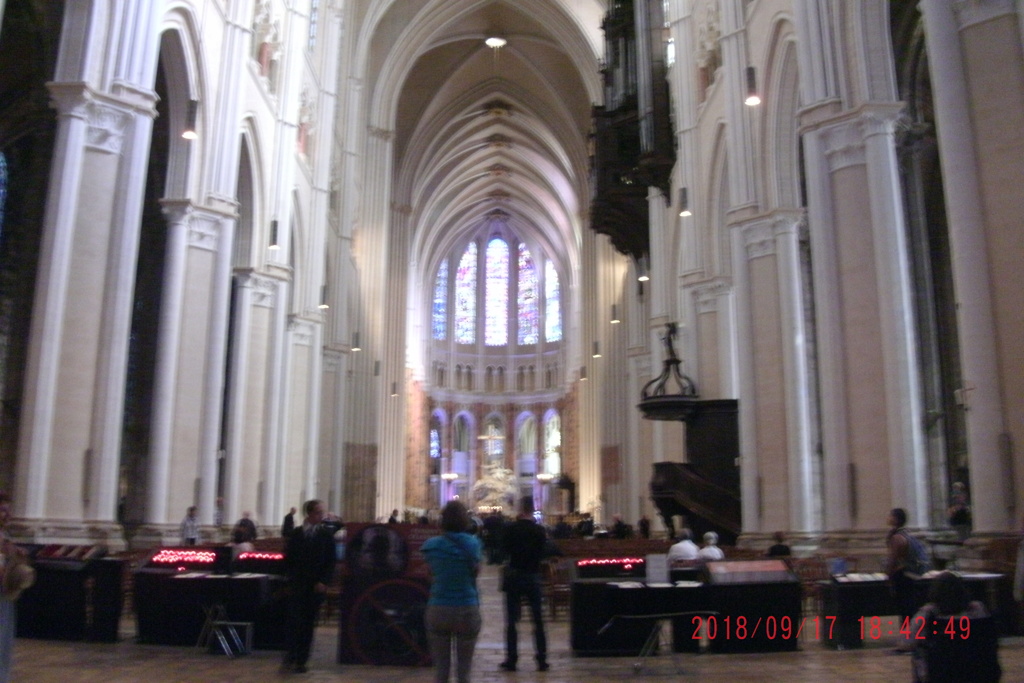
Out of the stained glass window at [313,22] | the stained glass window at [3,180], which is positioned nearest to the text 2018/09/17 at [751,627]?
the stained glass window at [3,180]

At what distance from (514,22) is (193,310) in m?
28.7

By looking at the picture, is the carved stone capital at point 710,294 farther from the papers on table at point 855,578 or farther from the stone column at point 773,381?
the papers on table at point 855,578

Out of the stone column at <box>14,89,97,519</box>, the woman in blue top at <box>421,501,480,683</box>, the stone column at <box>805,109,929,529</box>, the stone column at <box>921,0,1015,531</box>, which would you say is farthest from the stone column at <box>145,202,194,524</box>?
the stone column at <box>921,0,1015,531</box>

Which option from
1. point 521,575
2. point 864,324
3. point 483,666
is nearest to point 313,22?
point 864,324

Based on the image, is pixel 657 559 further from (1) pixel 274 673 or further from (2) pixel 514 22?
(2) pixel 514 22

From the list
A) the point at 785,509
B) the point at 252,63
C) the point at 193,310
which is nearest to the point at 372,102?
the point at 252,63

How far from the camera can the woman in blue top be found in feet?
17.3

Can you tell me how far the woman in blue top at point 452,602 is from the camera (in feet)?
17.3

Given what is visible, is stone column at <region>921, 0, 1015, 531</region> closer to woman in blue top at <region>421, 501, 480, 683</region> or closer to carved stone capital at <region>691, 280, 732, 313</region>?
woman in blue top at <region>421, 501, 480, 683</region>

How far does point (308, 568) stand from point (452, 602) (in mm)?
2695

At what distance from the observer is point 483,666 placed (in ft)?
25.9

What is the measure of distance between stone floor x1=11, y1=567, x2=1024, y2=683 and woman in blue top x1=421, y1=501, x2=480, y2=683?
1.79m

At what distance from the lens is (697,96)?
67.8ft

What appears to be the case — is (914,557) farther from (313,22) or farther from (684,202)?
(313,22)
